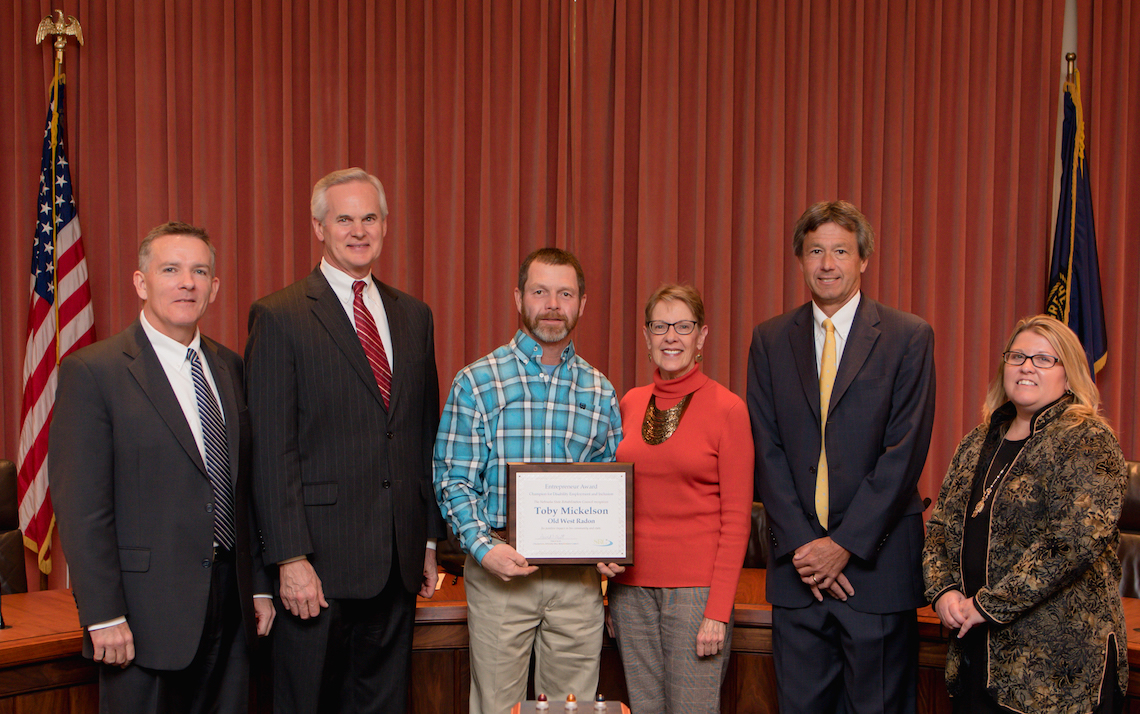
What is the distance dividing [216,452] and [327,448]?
0.27 metres

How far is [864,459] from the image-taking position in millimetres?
2203

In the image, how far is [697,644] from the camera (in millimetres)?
2086

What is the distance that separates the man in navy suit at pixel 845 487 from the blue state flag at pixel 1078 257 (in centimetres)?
245

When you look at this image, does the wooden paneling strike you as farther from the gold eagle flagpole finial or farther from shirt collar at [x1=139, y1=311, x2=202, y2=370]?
the gold eagle flagpole finial

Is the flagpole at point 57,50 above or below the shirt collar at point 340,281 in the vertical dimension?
above

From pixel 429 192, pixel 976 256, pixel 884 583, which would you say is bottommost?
pixel 884 583

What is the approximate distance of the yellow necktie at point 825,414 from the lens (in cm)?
223

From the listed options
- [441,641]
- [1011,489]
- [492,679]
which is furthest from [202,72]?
[1011,489]

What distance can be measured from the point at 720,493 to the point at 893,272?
2.63m

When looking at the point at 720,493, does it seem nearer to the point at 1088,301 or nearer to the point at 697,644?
the point at 697,644

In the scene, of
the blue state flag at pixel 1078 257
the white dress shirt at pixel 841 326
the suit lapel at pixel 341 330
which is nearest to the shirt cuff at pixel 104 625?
the suit lapel at pixel 341 330

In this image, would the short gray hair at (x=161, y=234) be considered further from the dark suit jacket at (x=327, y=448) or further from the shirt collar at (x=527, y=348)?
the shirt collar at (x=527, y=348)

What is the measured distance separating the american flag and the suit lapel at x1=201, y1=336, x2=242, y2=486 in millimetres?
2386

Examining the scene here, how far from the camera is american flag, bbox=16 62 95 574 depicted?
392 cm
